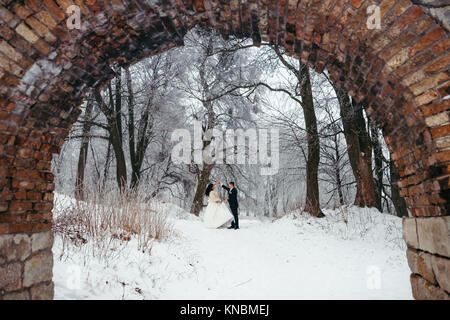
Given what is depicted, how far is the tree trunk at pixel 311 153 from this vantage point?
9.27m

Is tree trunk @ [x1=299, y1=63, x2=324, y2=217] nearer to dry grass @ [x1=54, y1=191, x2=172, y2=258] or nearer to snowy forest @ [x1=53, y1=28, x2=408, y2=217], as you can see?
snowy forest @ [x1=53, y1=28, x2=408, y2=217]

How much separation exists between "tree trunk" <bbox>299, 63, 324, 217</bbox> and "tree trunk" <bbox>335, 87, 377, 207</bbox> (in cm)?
94

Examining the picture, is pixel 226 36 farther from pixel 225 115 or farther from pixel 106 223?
pixel 225 115

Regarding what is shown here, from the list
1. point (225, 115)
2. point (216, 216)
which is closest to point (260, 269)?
point (216, 216)

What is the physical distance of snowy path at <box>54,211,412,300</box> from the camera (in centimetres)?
380

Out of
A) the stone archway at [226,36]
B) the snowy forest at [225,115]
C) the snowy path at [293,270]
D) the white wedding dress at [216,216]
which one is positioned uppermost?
the snowy forest at [225,115]

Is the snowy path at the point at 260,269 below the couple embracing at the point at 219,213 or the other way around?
below

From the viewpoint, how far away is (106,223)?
5387 mm

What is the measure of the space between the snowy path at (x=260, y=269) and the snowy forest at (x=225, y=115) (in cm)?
223

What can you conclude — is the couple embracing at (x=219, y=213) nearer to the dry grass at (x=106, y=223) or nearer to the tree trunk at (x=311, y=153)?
the tree trunk at (x=311, y=153)

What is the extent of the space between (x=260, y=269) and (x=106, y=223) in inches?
113

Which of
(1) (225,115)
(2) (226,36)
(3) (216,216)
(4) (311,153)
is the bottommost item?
(3) (216,216)

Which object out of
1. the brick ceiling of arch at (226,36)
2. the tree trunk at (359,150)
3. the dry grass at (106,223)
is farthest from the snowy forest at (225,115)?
the brick ceiling of arch at (226,36)
